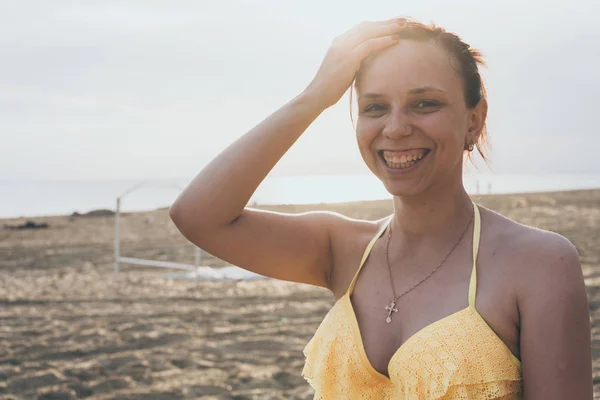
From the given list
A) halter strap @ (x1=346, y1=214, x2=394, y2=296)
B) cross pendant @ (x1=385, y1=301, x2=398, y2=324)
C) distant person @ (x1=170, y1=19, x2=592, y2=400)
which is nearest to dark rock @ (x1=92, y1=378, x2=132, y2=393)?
distant person @ (x1=170, y1=19, x2=592, y2=400)

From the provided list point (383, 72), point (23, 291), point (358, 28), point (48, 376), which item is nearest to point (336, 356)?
point (383, 72)

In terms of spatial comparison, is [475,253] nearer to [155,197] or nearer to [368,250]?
[368,250]

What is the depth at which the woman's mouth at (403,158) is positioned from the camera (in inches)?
67.6

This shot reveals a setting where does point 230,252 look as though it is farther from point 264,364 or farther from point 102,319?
point 102,319

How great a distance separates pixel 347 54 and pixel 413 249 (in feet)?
1.95

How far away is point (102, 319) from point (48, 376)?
198cm

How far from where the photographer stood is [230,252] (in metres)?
1.93

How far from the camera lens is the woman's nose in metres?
1.70

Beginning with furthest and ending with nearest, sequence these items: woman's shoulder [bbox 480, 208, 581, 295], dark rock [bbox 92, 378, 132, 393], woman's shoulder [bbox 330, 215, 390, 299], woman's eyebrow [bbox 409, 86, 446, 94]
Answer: dark rock [bbox 92, 378, 132, 393] < woman's shoulder [bbox 330, 215, 390, 299] < woman's eyebrow [bbox 409, 86, 446, 94] < woman's shoulder [bbox 480, 208, 581, 295]

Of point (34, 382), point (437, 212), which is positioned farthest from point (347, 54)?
point (34, 382)

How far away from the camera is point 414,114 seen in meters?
1.71

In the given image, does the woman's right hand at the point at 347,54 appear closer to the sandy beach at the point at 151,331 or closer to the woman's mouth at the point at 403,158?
the woman's mouth at the point at 403,158

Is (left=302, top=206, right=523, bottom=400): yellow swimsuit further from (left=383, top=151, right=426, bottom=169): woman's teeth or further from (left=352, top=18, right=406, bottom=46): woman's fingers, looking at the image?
(left=352, top=18, right=406, bottom=46): woman's fingers

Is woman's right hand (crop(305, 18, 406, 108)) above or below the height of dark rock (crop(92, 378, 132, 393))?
above
